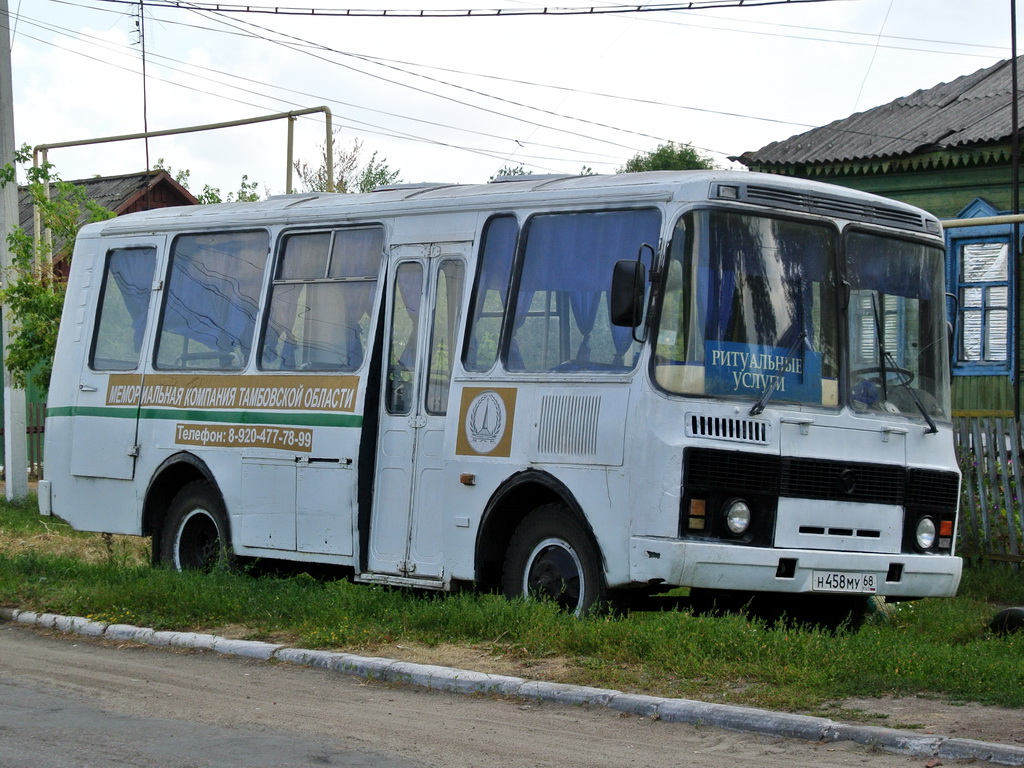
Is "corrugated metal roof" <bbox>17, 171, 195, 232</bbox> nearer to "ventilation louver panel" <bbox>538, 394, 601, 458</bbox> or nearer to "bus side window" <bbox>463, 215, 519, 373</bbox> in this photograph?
"bus side window" <bbox>463, 215, 519, 373</bbox>

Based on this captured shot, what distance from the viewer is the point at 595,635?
812 cm

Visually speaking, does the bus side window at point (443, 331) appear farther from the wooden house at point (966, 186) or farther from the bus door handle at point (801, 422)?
the wooden house at point (966, 186)

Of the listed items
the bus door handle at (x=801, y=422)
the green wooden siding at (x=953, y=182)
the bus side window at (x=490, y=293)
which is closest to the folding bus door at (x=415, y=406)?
the bus side window at (x=490, y=293)

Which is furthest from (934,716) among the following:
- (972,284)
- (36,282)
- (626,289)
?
(36,282)

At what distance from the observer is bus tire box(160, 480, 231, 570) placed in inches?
476

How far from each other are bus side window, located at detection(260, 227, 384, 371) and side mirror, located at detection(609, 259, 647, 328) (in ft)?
9.17

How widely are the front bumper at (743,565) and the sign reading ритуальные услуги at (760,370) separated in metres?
0.95

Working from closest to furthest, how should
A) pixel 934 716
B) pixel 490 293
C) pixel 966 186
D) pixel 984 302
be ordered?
pixel 934 716 → pixel 490 293 → pixel 984 302 → pixel 966 186

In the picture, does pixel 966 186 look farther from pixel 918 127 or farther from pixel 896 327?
pixel 896 327

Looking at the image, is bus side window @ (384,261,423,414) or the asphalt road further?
bus side window @ (384,261,423,414)

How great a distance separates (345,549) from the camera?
10766 mm

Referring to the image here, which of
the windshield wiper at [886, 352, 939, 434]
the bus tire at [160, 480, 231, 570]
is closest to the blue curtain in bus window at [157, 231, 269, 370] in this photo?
the bus tire at [160, 480, 231, 570]

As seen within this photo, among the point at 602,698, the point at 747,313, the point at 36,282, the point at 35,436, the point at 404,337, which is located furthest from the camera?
the point at 35,436

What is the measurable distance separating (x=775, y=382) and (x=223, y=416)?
194 inches
